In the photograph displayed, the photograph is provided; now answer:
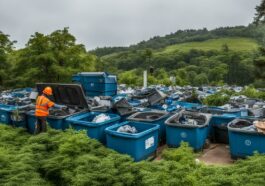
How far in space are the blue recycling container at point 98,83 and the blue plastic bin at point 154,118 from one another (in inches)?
193

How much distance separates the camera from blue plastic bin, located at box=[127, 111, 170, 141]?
24.4 ft

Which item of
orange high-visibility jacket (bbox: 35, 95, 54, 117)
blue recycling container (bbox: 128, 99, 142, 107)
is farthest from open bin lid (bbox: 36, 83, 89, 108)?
blue recycling container (bbox: 128, 99, 142, 107)

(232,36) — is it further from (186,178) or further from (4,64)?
(186,178)

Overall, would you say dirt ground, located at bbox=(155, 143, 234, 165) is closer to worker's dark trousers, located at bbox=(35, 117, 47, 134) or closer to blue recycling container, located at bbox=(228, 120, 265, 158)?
blue recycling container, located at bbox=(228, 120, 265, 158)

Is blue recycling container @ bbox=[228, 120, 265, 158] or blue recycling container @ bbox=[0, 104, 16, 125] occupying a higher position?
blue recycling container @ bbox=[0, 104, 16, 125]

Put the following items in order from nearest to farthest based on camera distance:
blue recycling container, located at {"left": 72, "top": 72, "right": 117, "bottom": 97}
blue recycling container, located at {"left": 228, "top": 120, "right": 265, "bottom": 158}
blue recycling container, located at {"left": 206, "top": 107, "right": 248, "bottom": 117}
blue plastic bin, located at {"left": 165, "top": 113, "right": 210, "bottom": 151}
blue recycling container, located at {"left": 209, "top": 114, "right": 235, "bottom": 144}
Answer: blue recycling container, located at {"left": 228, "top": 120, "right": 265, "bottom": 158} < blue plastic bin, located at {"left": 165, "top": 113, "right": 210, "bottom": 151} < blue recycling container, located at {"left": 209, "top": 114, "right": 235, "bottom": 144} < blue recycling container, located at {"left": 206, "top": 107, "right": 248, "bottom": 117} < blue recycling container, located at {"left": 72, "top": 72, "right": 117, "bottom": 97}

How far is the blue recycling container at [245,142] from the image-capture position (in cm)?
596

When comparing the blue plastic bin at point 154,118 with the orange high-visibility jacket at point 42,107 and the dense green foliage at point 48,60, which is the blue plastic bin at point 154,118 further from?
the dense green foliage at point 48,60

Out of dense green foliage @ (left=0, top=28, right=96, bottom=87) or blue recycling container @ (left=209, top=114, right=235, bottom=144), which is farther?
dense green foliage @ (left=0, top=28, right=96, bottom=87)

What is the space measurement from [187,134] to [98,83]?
6.73 metres

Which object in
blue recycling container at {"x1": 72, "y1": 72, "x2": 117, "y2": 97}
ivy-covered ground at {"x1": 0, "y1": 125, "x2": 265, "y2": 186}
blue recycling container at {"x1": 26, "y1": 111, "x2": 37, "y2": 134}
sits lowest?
ivy-covered ground at {"x1": 0, "y1": 125, "x2": 265, "y2": 186}

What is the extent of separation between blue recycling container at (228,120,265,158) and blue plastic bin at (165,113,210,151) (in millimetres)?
774

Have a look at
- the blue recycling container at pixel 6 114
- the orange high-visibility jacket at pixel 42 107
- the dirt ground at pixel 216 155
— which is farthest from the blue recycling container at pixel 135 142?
the blue recycling container at pixel 6 114

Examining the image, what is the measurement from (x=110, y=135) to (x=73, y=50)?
1194cm
